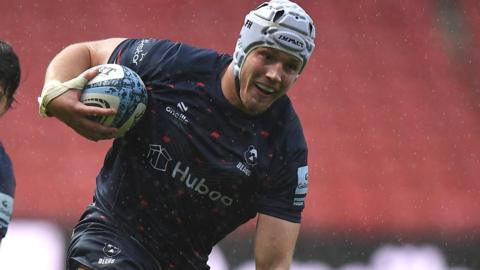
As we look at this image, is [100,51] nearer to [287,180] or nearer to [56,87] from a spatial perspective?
[56,87]

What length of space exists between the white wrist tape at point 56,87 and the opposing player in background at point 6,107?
1.15 ft

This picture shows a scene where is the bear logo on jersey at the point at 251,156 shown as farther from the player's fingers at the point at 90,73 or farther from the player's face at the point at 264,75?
the player's fingers at the point at 90,73

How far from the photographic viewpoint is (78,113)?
4488mm

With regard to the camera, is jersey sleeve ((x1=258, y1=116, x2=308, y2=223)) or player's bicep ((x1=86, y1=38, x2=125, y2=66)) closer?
jersey sleeve ((x1=258, y1=116, x2=308, y2=223))

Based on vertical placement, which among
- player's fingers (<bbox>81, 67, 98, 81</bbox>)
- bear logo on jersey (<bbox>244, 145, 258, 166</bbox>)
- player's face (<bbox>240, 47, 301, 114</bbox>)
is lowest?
bear logo on jersey (<bbox>244, 145, 258, 166</bbox>)

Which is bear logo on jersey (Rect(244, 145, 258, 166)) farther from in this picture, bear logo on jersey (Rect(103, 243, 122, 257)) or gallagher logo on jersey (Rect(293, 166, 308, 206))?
bear logo on jersey (Rect(103, 243, 122, 257))

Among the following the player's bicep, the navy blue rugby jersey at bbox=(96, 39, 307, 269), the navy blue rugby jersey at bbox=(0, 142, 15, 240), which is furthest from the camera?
the player's bicep

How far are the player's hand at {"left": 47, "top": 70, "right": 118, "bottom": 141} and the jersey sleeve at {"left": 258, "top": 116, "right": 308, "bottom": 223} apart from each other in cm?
76

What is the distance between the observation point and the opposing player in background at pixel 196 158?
15.8 ft

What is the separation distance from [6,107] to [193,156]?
3.22 ft

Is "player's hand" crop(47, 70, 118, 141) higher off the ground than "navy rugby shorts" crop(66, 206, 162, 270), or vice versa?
"player's hand" crop(47, 70, 118, 141)

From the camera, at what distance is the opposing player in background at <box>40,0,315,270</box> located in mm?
4801

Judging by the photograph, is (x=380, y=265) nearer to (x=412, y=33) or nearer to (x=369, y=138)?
(x=369, y=138)

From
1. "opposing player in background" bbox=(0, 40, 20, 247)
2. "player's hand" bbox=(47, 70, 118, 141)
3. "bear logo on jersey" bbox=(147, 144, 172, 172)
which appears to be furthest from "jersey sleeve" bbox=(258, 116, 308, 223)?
"opposing player in background" bbox=(0, 40, 20, 247)
